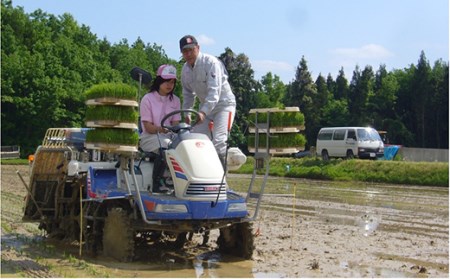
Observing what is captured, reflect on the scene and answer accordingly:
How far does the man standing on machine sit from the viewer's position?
320 inches

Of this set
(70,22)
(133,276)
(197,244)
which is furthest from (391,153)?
(70,22)

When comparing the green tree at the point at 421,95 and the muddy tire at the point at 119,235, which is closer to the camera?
the muddy tire at the point at 119,235

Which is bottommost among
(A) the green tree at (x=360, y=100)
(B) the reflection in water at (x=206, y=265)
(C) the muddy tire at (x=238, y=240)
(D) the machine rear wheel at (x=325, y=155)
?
(B) the reflection in water at (x=206, y=265)

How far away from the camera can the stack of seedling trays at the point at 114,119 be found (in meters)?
7.42

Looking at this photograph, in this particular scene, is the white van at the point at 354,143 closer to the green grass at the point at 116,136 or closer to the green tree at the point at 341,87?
the green grass at the point at 116,136

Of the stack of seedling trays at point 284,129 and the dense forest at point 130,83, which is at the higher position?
the dense forest at point 130,83

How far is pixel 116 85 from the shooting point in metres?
7.61

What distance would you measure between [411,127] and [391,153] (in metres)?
28.3

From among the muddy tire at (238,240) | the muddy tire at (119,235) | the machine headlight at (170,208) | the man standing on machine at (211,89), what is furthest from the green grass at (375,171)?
the machine headlight at (170,208)

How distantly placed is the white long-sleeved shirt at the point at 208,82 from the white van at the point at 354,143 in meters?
27.9

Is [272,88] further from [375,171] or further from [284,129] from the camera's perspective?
[284,129]

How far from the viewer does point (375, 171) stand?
2970 centimetres

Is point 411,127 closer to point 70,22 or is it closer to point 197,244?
point 70,22

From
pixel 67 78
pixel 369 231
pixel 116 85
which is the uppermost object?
pixel 67 78
